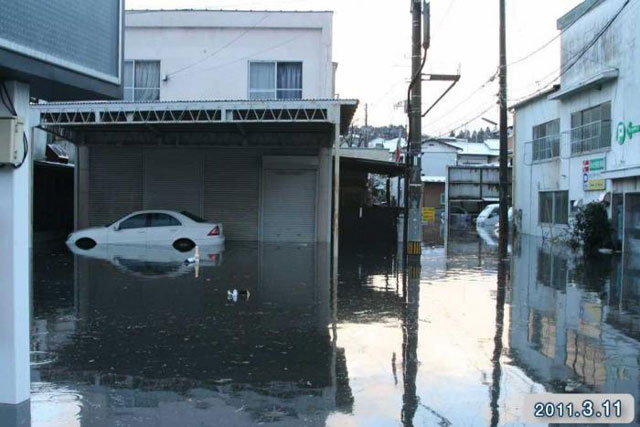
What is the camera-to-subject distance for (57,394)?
19.6 ft

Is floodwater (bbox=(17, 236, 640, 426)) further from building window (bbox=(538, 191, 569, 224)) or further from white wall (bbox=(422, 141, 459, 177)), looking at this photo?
white wall (bbox=(422, 141, 459, 177))

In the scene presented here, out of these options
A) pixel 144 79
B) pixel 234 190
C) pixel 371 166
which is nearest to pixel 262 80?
pixel 234 190

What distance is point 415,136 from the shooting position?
17812 millimetres

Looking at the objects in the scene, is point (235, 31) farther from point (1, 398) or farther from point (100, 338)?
point (1, 398)

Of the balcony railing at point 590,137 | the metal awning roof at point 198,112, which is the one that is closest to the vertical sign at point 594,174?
the balcony railing at point 590,137

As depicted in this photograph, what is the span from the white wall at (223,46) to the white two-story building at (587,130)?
993 centimetres

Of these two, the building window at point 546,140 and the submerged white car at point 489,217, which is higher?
the building window at point 546,140

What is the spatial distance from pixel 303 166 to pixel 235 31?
5.46m

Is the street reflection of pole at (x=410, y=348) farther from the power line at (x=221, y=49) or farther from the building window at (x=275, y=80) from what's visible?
the power line at (x=221, y=49)

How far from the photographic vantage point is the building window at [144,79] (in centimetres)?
2445

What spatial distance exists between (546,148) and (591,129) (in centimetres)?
501

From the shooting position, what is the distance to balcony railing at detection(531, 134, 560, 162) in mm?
29406

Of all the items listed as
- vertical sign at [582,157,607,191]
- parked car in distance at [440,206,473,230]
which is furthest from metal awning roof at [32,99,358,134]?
parked car in distance at [440,206,473,230]

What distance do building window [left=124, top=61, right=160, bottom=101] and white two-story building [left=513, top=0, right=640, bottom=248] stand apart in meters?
15.8
